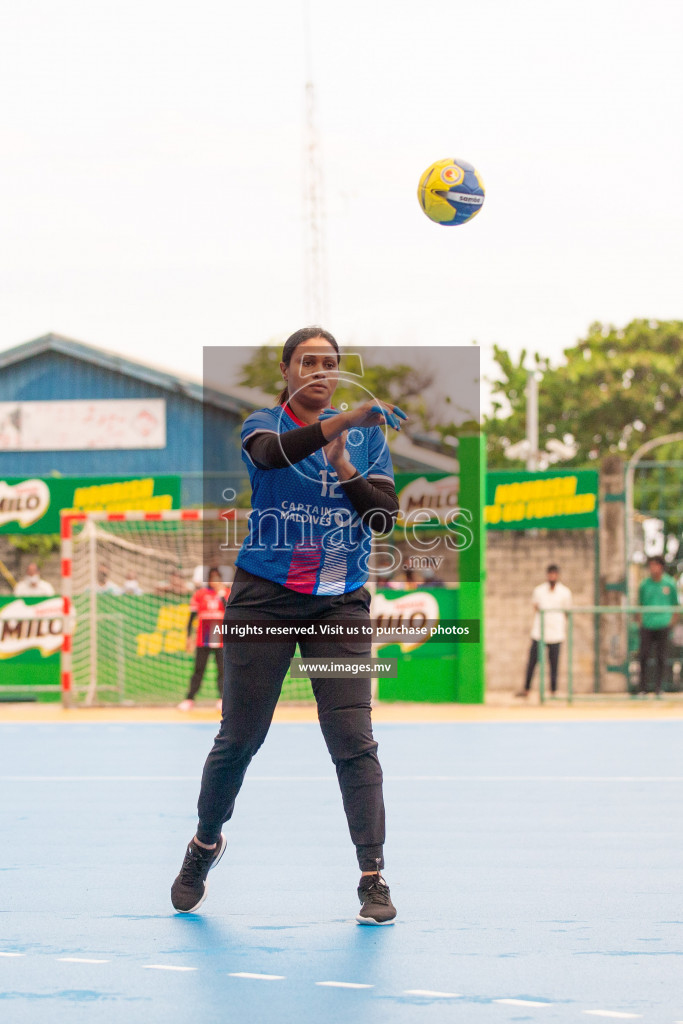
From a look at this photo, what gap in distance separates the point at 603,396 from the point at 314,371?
41510 millimetres

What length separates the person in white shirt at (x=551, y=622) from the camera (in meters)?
18.6

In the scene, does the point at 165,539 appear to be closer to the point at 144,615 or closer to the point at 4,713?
the point at 144,615

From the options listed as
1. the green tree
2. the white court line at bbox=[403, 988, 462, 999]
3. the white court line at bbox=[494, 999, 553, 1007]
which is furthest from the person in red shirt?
the green tree

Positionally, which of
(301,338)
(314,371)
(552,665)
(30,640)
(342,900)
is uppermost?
(301,338)

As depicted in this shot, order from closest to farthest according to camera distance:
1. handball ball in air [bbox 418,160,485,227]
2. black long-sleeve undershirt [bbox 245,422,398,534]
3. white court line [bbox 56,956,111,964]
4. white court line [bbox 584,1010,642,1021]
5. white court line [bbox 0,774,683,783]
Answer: white court line [bbox 584,1010,642,1021] → white court line [bbox 56,956,111,964] → black long-sleeve undershirt [bbox 245,422,398,534] → handball ball in air [bbox 418,160,485,227] → white court line [bbox 0,774,683,783]

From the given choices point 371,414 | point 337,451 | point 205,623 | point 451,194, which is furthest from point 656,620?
point 371,414

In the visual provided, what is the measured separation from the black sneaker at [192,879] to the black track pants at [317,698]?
0.96ft

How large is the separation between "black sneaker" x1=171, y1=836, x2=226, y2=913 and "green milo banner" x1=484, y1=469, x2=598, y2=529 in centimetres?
1489

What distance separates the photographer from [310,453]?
491 cm

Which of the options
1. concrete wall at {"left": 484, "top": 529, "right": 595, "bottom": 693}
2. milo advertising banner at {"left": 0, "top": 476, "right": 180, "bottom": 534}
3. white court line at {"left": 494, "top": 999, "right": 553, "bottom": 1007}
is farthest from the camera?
concrete wall at {"left": 484, "top": 529, "right": 595, "bottom": 693}

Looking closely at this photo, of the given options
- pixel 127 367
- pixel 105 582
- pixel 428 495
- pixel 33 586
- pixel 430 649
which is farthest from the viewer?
pixel 127 367

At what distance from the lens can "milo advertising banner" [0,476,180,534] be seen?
19703mm

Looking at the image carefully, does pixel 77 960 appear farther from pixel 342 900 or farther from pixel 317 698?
pixel 342 900

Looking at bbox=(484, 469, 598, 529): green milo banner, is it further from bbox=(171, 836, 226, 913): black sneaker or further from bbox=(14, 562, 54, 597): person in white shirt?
bbox=(171, 836, 226, 913): black sneaker
